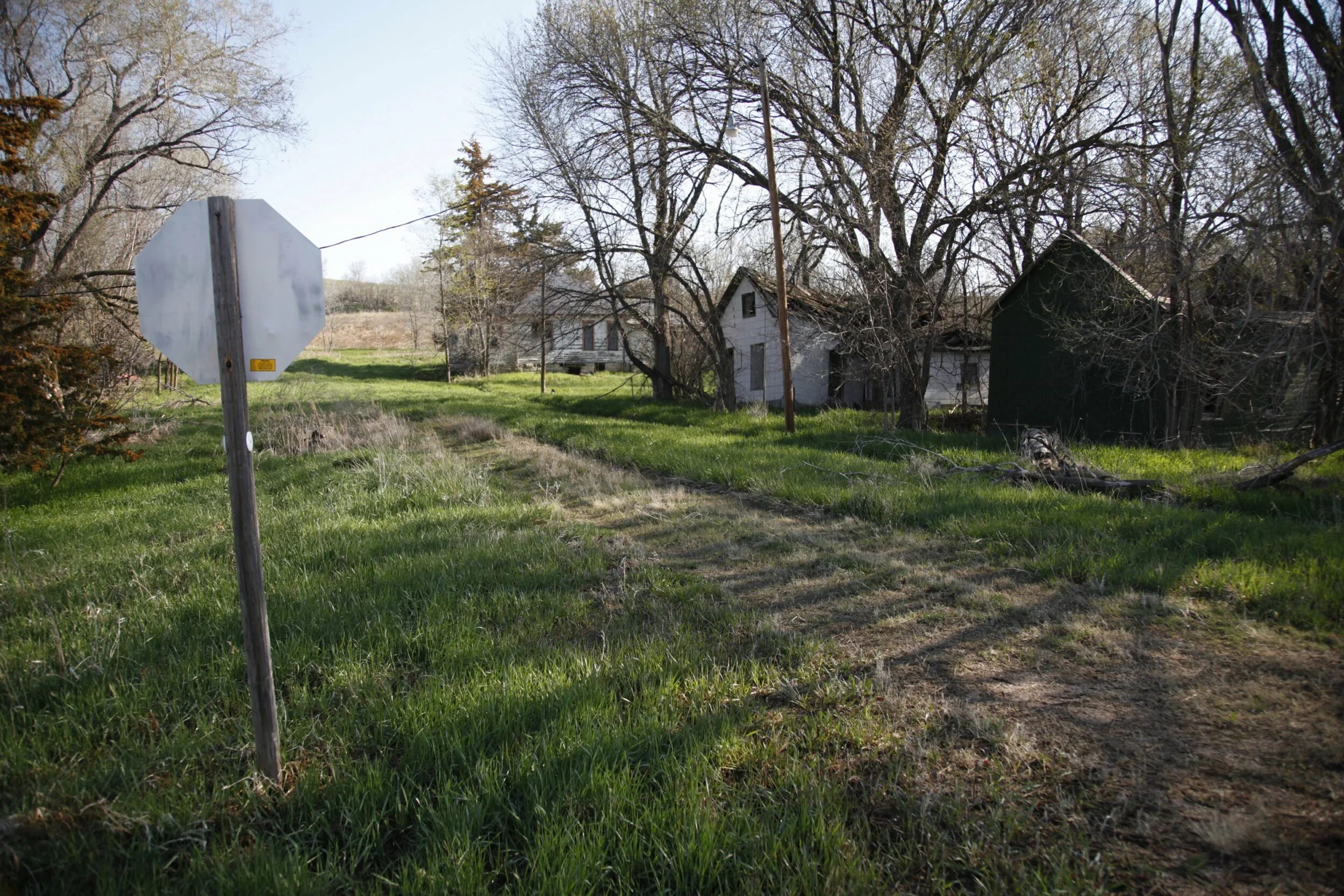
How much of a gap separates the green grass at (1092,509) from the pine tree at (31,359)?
25.5 ft

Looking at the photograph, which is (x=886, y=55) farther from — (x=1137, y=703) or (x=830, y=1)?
(x=1137, y=703)

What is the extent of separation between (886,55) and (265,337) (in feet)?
56.7

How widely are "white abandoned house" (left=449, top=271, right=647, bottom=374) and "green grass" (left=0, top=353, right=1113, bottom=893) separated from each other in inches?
609

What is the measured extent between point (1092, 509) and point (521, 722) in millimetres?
6232

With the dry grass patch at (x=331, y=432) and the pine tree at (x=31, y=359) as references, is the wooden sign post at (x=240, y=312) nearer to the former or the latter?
the pine tree at (x=31, y=359)

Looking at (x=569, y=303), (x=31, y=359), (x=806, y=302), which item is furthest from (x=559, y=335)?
(x=31, y=359)

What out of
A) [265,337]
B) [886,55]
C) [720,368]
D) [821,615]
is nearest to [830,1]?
[886,55]

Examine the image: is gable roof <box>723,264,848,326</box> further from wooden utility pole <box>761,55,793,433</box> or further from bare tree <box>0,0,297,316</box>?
bare tree <box>0,0,297,316</box>

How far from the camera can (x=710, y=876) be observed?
92.6 inches

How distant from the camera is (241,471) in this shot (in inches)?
→ 108

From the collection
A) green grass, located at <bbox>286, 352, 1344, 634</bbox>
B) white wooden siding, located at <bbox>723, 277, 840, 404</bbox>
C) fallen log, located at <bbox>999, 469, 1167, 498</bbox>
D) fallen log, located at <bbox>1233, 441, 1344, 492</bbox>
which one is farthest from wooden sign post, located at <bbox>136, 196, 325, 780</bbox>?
white wooden siding, located at <bbox>723, 277, 840, 404</bbox>

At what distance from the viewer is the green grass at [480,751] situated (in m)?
2.38

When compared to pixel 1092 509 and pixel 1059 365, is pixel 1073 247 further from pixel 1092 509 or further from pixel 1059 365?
pixel 1092 509

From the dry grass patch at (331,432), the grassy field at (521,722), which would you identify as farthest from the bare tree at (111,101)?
the grassy field at (521,722)
